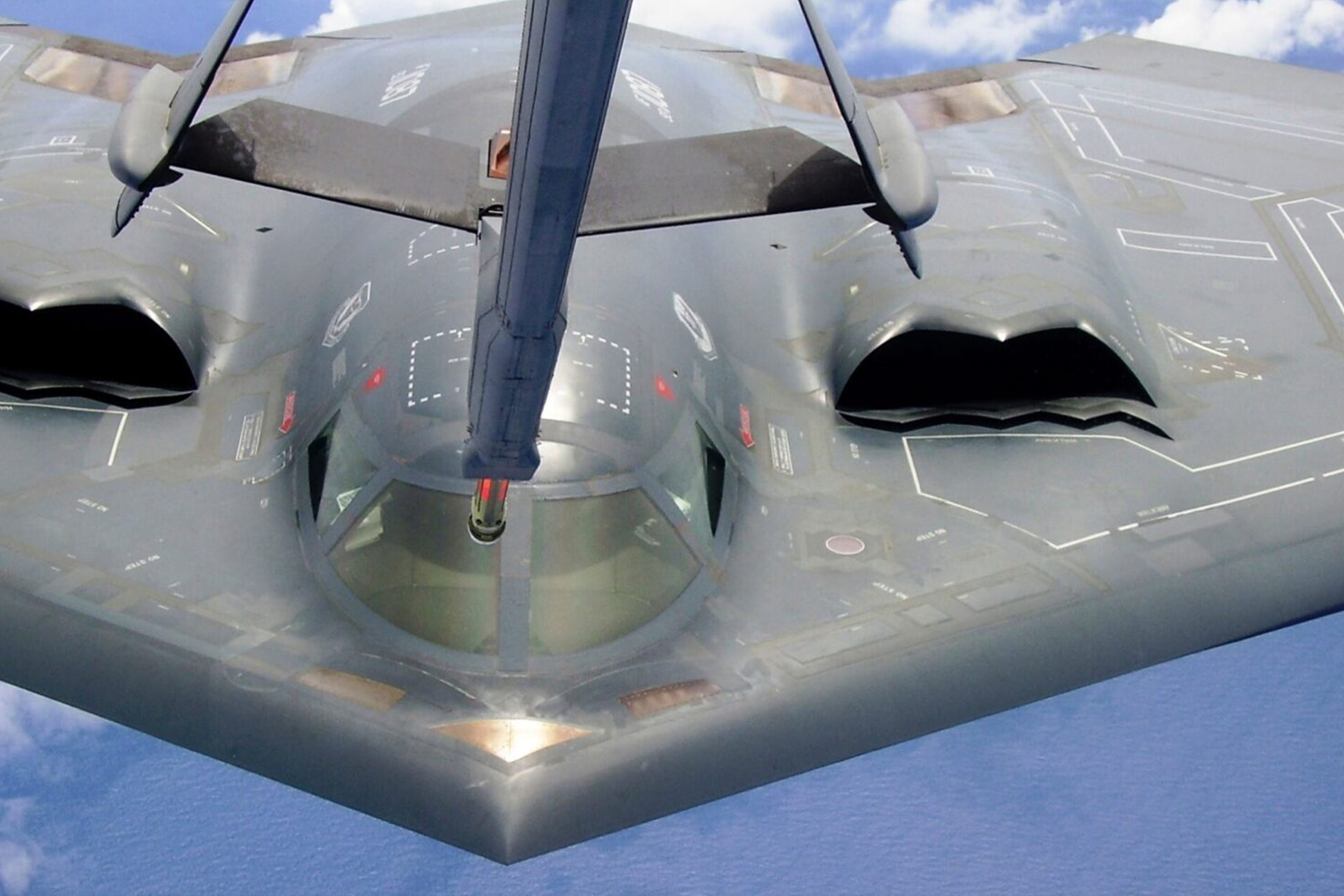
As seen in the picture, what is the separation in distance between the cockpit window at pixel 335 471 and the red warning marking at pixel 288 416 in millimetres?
740

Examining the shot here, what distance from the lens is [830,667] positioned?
891 cm

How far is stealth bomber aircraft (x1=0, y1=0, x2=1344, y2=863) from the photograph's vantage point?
698cm

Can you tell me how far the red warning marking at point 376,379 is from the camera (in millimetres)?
9602

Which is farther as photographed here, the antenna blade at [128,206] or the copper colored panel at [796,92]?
the copper colored panel at [796,92]

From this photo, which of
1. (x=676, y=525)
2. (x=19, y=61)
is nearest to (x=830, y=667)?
(x=676, y=525)

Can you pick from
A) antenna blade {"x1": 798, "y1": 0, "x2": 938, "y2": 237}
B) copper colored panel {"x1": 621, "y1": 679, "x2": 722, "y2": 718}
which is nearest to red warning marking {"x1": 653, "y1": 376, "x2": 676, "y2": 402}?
copper colored panel {"x1": 621, "y1": 679, "x2": 722, "y2": 718}

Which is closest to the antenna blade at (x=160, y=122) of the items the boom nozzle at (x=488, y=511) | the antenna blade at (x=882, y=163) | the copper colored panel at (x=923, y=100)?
the boom nozzle at (x=488, y=511)

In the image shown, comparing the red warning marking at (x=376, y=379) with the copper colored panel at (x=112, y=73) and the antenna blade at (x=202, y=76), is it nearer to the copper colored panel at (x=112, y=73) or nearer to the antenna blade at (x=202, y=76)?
the antenna blade at (x=202, y=76)

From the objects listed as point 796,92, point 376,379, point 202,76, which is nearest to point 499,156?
point 202,76

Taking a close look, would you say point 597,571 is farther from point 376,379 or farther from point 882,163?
point 882,163

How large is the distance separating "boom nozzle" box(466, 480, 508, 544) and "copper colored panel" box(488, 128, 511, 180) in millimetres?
1841

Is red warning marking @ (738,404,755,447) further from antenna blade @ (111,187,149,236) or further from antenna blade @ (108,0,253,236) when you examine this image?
antenna blade @ (108,0,253,236)

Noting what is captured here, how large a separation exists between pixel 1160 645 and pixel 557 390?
4.16 meters

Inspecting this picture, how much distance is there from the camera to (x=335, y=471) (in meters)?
9.56
